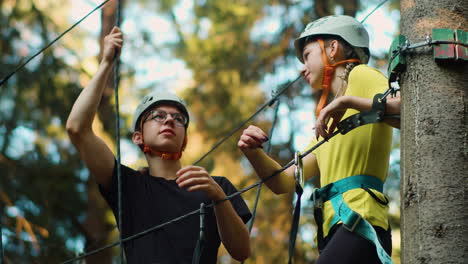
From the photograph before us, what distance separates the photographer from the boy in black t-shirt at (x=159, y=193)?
3.83 metres

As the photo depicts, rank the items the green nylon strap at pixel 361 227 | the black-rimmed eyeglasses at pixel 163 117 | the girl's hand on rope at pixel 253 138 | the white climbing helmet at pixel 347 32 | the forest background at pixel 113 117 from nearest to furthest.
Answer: the green nylon strap at pixel 361 227 < the girl's hand on rope at pixel 253 138 < the white climbing helmet at pixel 347 32 < the black-rimmed eyeglasses at pixel 163 117 < the forest background at pixel 113 117

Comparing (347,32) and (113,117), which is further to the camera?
(113,117)

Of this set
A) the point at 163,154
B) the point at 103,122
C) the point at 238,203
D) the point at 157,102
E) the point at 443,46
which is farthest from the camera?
the point at 103,122

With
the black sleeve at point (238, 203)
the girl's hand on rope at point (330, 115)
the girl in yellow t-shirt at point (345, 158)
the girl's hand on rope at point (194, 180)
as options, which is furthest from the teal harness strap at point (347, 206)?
the black sleeve at point (238, 203)

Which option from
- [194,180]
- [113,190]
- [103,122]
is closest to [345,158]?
[194,180]

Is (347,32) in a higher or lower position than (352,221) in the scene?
higher

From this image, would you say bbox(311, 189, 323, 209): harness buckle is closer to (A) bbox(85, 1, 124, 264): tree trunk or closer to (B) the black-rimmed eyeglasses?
(B) the black-rimmed eyeglasses

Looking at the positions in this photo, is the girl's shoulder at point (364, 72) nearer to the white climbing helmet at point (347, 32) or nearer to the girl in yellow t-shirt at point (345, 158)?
the girl in yellow t-shirt at point (345, 158)

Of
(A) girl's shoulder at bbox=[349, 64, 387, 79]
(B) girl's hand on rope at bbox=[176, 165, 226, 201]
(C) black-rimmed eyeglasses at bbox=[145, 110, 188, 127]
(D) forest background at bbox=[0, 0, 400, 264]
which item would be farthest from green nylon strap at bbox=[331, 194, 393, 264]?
(D) forest background at bbox=[0, 0, 400, 264]

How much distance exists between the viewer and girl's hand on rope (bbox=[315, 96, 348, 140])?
3064 millimetres

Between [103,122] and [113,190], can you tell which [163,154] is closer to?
[113,190]

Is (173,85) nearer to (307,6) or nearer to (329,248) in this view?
(307,6)

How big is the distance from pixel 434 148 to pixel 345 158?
35.1 inches

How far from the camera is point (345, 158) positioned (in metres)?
3.40
